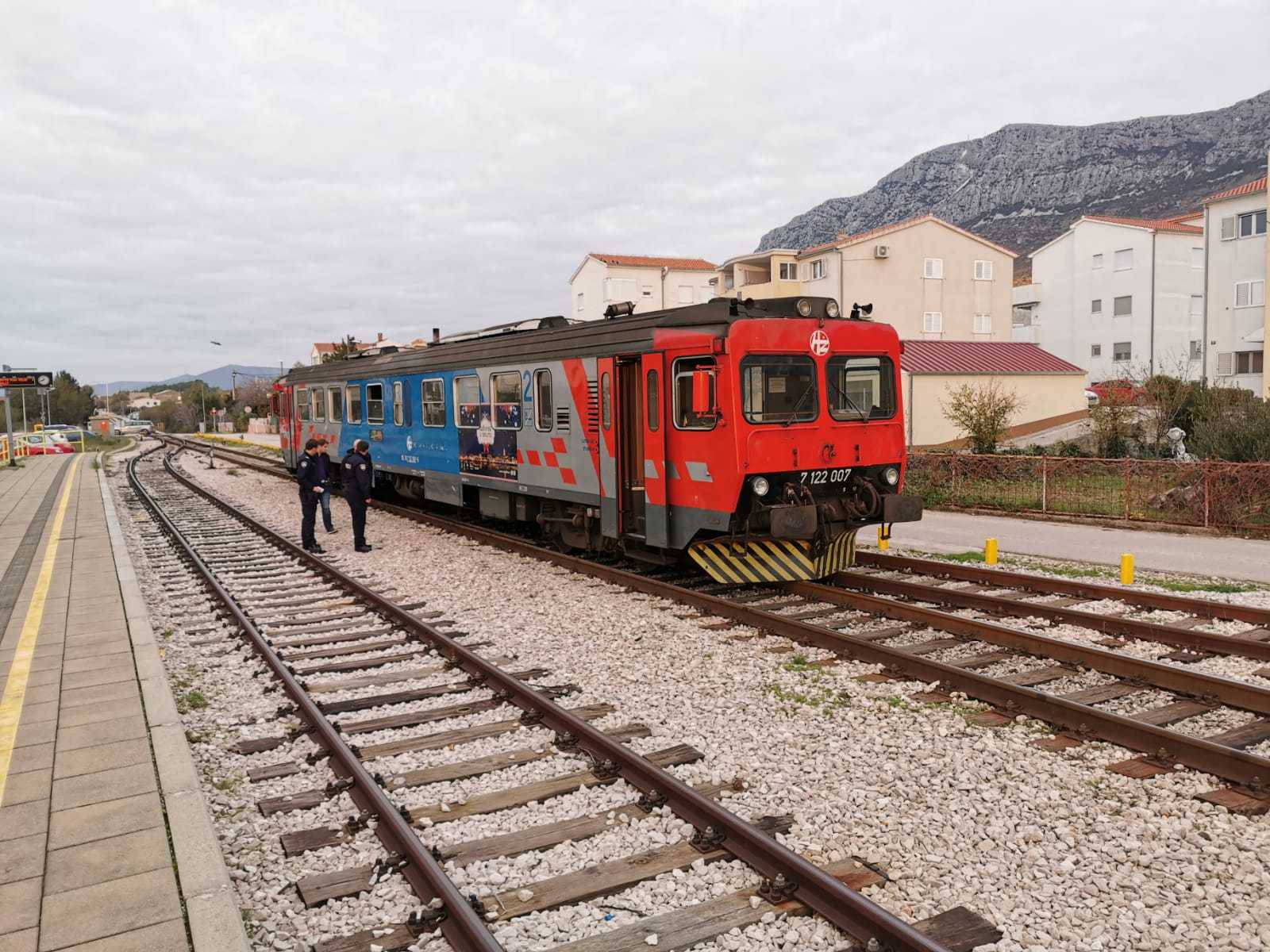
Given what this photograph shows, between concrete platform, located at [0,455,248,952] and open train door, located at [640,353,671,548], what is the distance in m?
5.09

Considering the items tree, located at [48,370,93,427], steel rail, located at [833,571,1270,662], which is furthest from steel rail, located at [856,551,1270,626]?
tree, located at [48,370,93,427]

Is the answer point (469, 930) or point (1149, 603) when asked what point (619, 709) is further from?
point (1149, 603)

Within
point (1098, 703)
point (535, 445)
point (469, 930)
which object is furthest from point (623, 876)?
point (535, 445)

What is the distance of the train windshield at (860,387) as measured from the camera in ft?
32.6

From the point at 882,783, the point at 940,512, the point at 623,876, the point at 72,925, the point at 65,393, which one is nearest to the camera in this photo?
the point at 72,925

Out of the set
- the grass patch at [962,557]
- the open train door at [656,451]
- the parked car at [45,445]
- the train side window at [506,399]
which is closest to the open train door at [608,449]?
the open train door at [656,451]

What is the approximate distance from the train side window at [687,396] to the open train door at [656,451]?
7.7 inches

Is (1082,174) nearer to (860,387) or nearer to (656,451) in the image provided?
(860,387)

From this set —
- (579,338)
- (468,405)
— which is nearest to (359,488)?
(468,405)

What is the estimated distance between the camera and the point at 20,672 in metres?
7.36

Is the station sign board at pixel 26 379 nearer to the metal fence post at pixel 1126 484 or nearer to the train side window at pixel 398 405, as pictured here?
the train side window at pixel 398 405

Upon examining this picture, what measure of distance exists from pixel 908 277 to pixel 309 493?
120 feet

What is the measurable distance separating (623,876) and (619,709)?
2.36 m

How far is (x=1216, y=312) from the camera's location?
121ft
